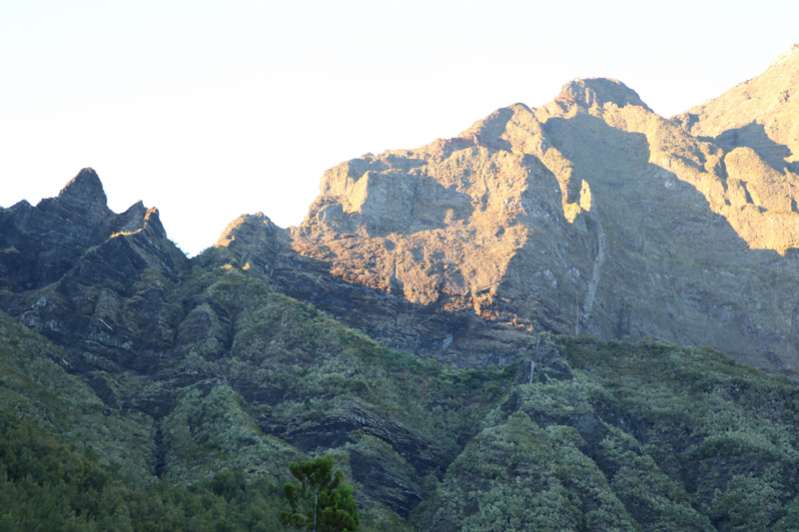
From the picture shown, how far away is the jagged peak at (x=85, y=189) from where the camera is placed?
17438 cm

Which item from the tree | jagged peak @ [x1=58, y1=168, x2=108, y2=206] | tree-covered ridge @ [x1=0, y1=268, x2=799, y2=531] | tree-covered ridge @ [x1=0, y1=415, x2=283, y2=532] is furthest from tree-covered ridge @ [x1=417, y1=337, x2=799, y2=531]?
jagged peak @ [x1=58, y1=168, x2=108, y2=206]

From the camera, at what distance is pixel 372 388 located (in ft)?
460

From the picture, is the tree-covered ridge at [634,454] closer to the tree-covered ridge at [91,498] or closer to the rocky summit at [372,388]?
the rocky summit at [372,388]

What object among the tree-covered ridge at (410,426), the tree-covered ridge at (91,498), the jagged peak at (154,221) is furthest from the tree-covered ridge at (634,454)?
the jagged peak at (154,221)

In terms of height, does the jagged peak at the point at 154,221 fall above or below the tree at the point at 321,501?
above

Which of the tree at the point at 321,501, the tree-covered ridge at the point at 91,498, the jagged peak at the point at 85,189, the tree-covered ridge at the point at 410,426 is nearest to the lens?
the tree-covered ridge at the point at 91,498

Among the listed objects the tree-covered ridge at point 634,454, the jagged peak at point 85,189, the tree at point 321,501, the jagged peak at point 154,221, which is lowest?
the tree-covered ridge at point 634,454

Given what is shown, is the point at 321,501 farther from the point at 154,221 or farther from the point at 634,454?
the point at 154,221

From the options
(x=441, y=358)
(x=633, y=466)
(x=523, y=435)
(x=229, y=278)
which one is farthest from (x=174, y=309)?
(x=633, y=466)

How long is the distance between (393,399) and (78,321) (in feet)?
149

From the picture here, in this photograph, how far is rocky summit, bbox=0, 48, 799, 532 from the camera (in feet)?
364

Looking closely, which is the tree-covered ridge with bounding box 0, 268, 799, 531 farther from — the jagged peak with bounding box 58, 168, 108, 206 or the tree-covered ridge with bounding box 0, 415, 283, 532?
the jagged peak with bounding box 58, 168, 108, 206

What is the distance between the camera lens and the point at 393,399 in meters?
141

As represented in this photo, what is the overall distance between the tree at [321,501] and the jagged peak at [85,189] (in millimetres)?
101494
